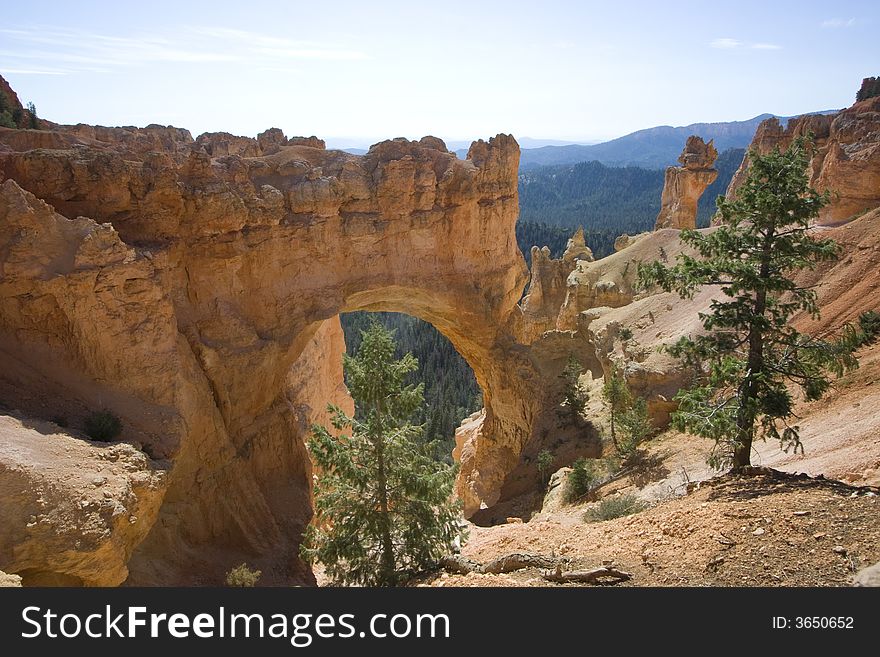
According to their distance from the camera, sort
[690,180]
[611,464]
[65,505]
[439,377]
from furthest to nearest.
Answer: [439,377] < [690,180] < [611,464] < [65,505]

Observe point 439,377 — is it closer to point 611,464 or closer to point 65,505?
point 611,464

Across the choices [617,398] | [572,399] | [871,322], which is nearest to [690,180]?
[572,399]

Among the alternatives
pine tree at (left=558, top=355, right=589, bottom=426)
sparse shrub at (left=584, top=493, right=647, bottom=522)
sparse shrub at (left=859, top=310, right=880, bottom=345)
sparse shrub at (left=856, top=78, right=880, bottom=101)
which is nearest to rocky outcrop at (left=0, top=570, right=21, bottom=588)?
sparse shrub at (left=584, top=493, right=647, bottom=522)

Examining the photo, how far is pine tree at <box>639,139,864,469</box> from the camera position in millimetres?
11016

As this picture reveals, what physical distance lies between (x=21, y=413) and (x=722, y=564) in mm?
13220

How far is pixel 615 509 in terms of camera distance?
15039 millimetres

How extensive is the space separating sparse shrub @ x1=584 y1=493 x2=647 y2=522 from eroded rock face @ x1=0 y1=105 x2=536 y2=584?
8880 millimetres

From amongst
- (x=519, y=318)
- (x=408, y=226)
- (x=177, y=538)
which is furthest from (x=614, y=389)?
(x=177, y=538)

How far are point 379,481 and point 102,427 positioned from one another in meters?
6.11

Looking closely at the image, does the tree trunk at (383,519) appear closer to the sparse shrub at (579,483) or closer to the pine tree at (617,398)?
the sparse shrub at (579,483)

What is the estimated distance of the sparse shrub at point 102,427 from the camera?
41.2ft

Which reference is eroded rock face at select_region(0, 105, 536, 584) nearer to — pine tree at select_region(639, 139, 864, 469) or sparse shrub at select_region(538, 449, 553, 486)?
sparse shrub at select_region(538, 449, 553, 486)

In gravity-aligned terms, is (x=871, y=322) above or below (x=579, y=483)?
above
